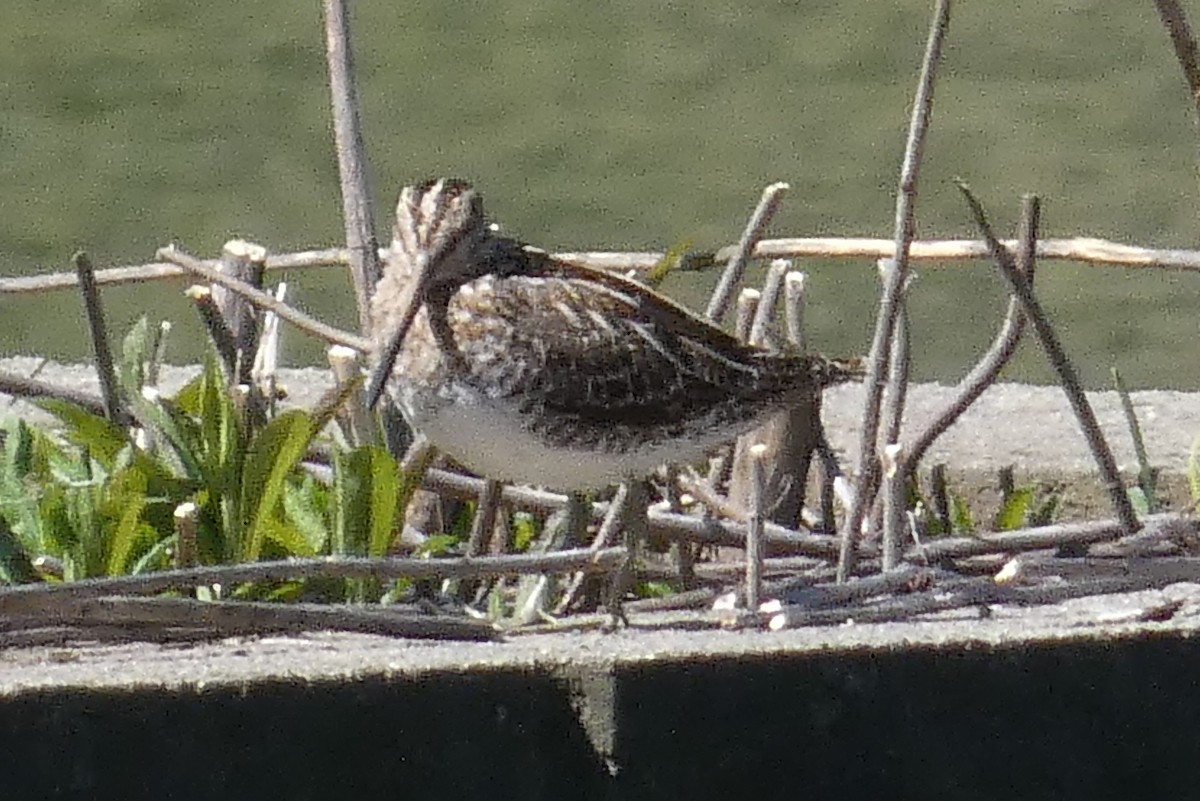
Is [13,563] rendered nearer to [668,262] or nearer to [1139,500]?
[668,262]

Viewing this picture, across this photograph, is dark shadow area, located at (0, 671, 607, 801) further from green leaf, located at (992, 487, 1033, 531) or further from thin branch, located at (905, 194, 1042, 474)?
green leaf, located at (992, 487, 1033, 531)

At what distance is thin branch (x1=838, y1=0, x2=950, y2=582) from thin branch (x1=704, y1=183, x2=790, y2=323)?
1.11ft

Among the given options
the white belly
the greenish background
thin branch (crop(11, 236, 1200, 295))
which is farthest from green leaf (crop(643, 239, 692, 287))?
the greenish background

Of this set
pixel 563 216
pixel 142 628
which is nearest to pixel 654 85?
pixel 563 216

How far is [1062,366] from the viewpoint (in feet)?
11.5

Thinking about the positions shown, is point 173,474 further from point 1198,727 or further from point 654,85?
point 654,85

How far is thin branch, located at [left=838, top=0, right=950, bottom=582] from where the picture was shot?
3469mm

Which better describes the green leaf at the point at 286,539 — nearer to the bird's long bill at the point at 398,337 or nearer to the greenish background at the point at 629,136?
the bird's long bill at the point at 398,337

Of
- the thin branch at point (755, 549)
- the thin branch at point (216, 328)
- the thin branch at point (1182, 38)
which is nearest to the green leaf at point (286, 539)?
the thin branch at point (216, 328)

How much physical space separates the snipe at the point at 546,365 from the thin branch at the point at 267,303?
7cm

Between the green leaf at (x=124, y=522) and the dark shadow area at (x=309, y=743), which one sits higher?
the green leaf at (x=124, y=522)

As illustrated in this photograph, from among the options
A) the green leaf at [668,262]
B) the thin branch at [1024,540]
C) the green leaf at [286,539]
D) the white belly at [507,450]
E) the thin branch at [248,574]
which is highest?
the green leaf at [668,262]

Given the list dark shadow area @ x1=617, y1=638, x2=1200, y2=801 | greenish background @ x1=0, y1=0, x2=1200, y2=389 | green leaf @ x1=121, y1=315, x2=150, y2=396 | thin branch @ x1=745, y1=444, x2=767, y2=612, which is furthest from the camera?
greenish background @ x1=0, y1=0, x2=1200, y2=389

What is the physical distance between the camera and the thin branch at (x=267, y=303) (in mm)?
3863
